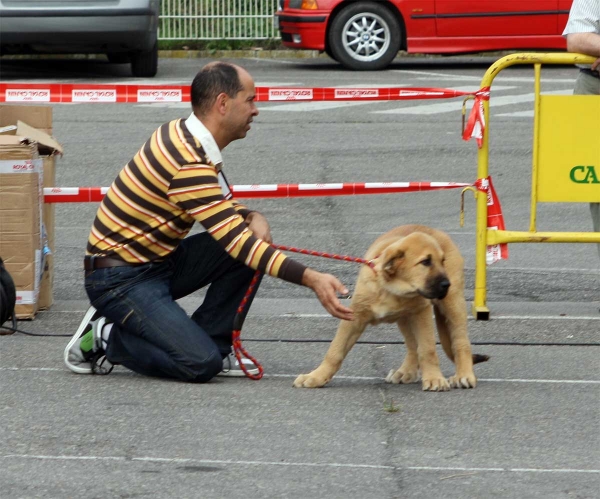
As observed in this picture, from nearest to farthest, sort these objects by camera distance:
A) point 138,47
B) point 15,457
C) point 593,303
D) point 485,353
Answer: point 15,457 < point 485,353 < point 593,303 < point 138,47

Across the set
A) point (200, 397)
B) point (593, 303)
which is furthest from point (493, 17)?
point (200, 397)

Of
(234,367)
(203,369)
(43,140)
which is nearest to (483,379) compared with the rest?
(234,367)

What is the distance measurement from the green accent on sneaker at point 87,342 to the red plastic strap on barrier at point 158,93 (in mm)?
2186

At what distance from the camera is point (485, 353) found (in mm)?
6059

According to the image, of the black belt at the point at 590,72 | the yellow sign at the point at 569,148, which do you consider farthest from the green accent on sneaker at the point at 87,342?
the black belt at the point at 590,72

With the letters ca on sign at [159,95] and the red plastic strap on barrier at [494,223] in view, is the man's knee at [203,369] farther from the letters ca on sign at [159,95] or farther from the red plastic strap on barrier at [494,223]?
the letters ca on sign at [159,95]

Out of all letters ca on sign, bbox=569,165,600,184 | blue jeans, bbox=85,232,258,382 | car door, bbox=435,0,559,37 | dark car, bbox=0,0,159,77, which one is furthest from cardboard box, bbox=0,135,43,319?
car door, bbox=435,0,559,37

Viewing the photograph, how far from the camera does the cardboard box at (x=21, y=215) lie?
21.1 feet

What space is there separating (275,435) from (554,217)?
489cm

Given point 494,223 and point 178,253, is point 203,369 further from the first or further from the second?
point 494,223

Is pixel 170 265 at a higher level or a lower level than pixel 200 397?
higher

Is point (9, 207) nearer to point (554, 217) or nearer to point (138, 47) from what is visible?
point (554, 217)

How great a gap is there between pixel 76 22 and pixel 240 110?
9.80 metres

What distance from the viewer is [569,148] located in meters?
6.57
